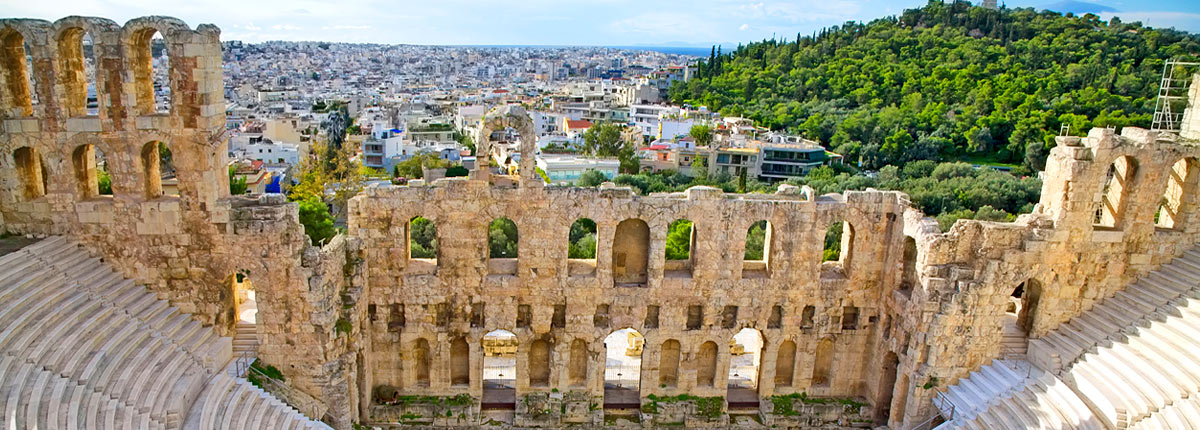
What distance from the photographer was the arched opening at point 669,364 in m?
24.1

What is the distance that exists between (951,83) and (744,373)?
246 feet

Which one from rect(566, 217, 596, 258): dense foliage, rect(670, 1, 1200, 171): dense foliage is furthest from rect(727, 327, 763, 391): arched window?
rect(670, 1, 1200, 171): dense foliage

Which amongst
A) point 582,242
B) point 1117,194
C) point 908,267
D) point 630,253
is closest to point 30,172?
point 630,253

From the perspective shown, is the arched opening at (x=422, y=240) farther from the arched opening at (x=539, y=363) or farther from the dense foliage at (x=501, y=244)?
the arched opening at (x=539, y=363)

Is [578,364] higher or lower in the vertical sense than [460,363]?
higher

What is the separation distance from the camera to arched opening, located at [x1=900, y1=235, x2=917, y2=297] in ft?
74.9

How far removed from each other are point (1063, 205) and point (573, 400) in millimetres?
15033

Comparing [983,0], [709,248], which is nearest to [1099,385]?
[709,248]

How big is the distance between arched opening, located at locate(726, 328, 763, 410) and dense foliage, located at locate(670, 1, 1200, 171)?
54053 millimetres

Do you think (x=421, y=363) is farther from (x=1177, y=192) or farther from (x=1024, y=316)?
(x=1177, y=192)

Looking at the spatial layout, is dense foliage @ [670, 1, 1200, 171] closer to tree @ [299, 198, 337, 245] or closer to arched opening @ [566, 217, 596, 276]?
arched opening @ [566, 217, 596, 276]

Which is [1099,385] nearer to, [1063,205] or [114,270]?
[1063,205]

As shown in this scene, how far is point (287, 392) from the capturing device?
782 inches

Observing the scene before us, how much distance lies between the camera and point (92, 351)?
54.1 feet
